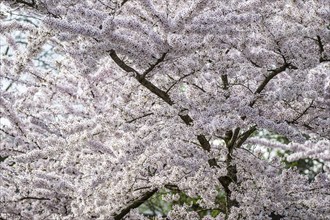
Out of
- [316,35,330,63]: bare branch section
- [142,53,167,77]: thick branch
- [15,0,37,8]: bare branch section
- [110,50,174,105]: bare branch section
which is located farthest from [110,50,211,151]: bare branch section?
[316,35,330,63]: bare branch section

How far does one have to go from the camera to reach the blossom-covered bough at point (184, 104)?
4.75 meters

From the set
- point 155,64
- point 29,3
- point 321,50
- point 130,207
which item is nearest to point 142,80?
point 155,64

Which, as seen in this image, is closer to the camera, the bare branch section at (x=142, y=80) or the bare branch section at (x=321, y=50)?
the bare branch section at (x=321, y=50)

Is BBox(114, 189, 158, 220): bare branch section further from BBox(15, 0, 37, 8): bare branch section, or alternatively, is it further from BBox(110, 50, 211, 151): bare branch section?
BBox(15, 0, 37, 8): bare branch section

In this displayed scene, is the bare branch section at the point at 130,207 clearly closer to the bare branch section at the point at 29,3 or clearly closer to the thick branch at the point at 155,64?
the thick branch at the point at 155,64

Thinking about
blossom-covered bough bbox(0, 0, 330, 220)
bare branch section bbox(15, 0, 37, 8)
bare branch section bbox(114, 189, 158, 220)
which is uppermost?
bare branch section bbox(15, 0, 37, 8)

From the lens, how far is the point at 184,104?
536 cm

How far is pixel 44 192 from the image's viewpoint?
6465 mm

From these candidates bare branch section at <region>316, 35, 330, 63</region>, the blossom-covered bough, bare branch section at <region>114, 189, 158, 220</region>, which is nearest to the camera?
the blossom-covered bough

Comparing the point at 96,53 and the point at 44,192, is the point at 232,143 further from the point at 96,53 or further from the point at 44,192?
the point at 44,192

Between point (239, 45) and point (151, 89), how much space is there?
1025 mm

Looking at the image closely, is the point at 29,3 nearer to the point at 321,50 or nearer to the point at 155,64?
the point at 155,64

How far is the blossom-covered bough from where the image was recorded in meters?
4.75

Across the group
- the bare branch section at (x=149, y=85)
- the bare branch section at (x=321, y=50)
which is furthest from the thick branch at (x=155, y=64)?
the bare branch section at (x=321, y=50)
